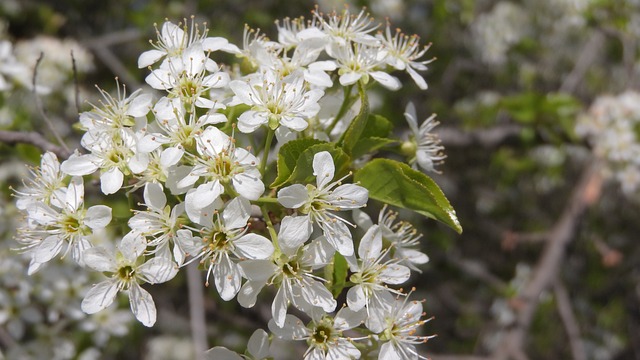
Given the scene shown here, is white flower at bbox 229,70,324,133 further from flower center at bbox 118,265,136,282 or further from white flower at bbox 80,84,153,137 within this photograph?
flower center at bbox 118,265,136,282

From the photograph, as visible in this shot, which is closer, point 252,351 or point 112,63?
point 252,351

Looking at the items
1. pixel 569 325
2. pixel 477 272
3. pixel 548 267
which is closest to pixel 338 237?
pixel 548 267

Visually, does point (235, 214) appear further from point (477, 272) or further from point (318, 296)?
point (477, 272)

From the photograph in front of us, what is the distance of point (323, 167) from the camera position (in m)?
1.40

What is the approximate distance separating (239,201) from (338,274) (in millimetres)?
311

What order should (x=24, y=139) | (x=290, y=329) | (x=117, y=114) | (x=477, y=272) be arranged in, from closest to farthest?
(x=290, y=329) < (x=117, y=114) < (x=24, y=139) < (x=477, y=272)

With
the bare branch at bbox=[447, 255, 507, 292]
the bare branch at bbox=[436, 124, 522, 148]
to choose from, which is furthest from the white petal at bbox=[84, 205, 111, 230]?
the bare branch at bbox=[447, 255, 507, 292]

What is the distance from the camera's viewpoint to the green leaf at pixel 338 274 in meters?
1.48

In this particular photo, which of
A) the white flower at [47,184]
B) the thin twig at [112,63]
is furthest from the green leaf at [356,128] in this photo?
the thin twig at [112,63]

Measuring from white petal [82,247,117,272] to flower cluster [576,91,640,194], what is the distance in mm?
2677

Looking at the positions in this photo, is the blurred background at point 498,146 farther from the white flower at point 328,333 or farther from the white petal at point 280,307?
the white petal at point 280,307

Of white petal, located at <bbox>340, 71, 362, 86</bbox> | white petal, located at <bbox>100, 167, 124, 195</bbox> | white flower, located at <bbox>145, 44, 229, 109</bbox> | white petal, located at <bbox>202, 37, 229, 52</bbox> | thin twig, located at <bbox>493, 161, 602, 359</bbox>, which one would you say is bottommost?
thin twig, located at <bbox>493, 161, 602, 359</bbox>

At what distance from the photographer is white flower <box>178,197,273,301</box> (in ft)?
4.40

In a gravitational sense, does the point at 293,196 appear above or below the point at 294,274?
above
